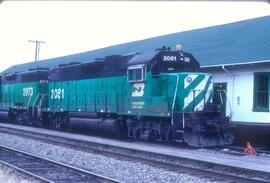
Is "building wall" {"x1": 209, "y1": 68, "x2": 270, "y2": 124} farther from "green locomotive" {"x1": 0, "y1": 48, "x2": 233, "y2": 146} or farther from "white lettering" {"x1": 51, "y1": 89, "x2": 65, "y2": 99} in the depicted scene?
"white lettering" {"x1": 51, "y1": 89, "x2": 65, "y2": 99}

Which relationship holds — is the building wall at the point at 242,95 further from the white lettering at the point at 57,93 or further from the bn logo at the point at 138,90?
the white lettering at the point at 57,93

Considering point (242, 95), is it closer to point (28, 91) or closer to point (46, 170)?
point (46, 170)

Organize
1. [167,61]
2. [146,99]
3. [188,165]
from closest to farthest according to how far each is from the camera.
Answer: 1. [188,165]
2. [146,99]
3. [167,61]

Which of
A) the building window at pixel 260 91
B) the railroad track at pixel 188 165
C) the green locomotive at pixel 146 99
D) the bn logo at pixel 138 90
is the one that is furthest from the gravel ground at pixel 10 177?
the building window at pixel 260 91

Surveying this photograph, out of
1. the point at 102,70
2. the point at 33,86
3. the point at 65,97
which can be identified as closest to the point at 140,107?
the point at 102,70

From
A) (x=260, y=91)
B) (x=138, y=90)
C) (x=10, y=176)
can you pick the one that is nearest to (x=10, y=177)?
(x=10, y=176)

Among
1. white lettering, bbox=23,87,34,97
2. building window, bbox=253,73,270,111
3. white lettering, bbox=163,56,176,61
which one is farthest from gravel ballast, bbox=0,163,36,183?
white lettering, bbox=23,87,34,97

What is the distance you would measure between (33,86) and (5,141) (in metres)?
9.81

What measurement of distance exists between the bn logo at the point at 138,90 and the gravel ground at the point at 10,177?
740 centimetres

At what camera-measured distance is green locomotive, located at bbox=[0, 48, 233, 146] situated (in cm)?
1581

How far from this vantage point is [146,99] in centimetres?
1703

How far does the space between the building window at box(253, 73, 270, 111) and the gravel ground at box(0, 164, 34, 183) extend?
438 inches

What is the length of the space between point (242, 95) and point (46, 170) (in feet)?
35.1

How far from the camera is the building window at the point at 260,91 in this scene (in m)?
17.8
